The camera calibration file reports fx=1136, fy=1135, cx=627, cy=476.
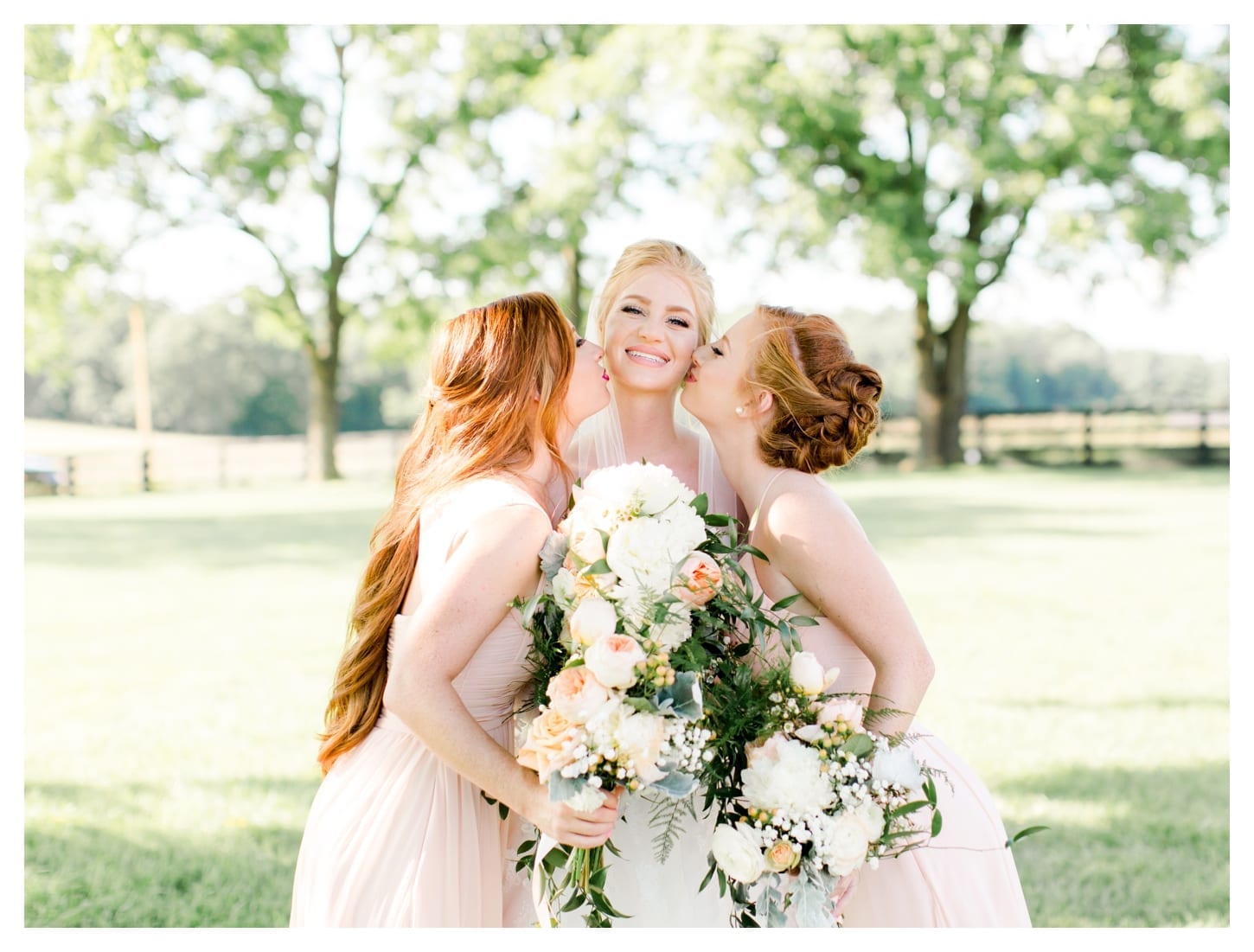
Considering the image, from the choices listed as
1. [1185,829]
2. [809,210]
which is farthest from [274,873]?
[809,210]

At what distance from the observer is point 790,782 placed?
240 centimetres

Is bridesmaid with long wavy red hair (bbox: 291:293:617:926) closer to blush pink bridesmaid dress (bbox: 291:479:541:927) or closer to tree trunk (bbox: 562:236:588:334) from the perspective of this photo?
blush pink bridesmaid dress (bbox: 291:479:541:927)

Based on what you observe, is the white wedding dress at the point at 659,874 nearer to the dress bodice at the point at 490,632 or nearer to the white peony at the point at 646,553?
the dress bodice at the point at 490,632

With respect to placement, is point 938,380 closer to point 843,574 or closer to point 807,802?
point 843,574

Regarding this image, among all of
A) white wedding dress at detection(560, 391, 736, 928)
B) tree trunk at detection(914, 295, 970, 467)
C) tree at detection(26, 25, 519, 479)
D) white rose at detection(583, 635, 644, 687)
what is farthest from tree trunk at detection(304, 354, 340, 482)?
white rose at detection(583, 635, 644, 687)

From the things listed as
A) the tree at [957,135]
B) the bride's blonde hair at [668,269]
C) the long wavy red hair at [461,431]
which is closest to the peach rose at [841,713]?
the long wavy red hair at [461,431]

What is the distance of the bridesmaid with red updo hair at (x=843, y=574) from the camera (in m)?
2.88

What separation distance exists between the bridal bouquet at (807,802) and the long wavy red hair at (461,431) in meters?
0.90

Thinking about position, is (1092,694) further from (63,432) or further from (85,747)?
(63,432)

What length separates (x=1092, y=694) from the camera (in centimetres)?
815

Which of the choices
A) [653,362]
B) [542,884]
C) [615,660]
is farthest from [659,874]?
[653,362]
